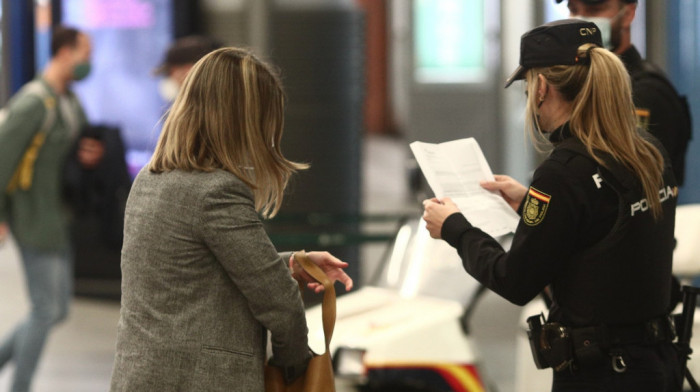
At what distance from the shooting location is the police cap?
2281 millimetres

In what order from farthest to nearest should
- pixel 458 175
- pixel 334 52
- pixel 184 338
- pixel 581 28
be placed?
1. pixel 334 52
2. pixel 458 175
3. pixel 581 28
4. pixel 184 338

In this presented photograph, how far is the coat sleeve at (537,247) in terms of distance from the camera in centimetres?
216

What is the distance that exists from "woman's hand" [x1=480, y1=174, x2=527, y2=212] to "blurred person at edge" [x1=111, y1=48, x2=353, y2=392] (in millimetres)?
668

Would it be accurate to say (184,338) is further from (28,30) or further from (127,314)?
(28,30)

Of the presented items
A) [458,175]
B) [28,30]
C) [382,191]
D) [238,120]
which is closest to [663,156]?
[458,175]

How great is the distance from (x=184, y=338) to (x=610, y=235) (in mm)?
912

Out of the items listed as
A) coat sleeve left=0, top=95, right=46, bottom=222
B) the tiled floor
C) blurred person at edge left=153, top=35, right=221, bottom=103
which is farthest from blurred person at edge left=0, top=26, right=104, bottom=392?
the tiled floor

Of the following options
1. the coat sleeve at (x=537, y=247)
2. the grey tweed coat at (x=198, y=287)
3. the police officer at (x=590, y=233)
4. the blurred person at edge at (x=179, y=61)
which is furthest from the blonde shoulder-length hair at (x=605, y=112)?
the blurred person at edge at (x=179, y=61)

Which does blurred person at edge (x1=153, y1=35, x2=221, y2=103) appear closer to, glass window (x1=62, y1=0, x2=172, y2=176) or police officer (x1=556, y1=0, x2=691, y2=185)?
police officer (x1=556, y1=0, x2=691, y2=185)

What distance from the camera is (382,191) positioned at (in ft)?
49.2

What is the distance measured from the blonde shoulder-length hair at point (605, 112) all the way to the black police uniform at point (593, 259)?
0.03m

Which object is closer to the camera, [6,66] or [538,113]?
[538,113]

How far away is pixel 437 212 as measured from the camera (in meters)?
2.43

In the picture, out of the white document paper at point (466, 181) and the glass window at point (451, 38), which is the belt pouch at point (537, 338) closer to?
the white document paper at point (466, 181)
